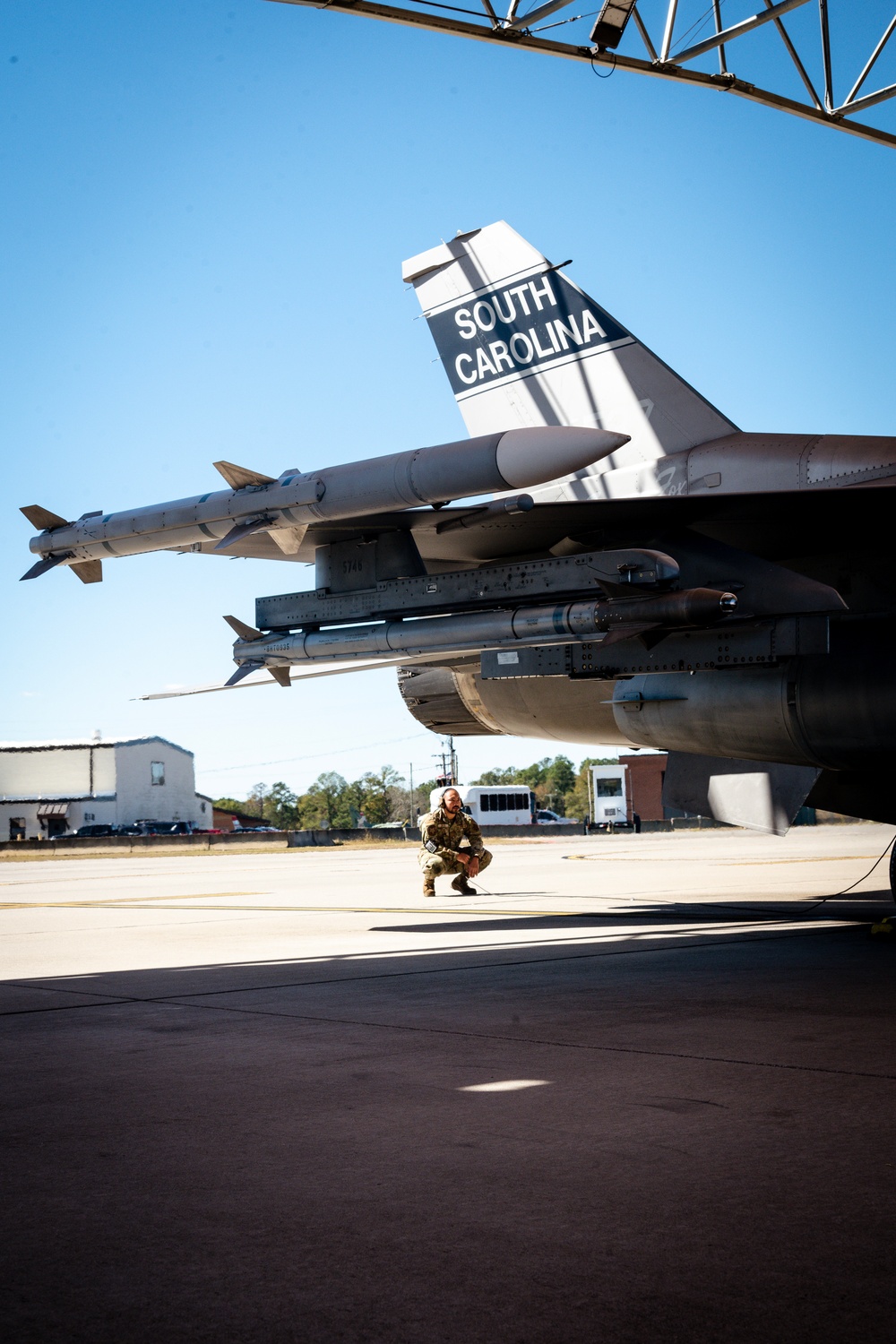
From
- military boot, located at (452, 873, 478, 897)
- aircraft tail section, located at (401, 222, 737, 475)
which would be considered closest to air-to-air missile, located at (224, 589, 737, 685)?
aircraft tail section, located at (401, 222, 737, 475)

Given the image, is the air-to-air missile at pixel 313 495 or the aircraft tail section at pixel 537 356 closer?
the air-to-air missile at pixel 313 495

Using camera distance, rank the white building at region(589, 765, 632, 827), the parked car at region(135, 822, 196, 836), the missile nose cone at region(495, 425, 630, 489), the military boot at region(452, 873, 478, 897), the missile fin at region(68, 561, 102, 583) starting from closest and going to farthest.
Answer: the missile nose cone at region(495, 425, 630, 489) < the missile fin at region(68, 561, 102, 583) < the military boot at region(452, 873, 478, 897) < the white building at region(589, 765, 632, 827) < the parked car at region(135, 822, 196, 836)

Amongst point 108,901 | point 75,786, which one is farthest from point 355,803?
point 108,901

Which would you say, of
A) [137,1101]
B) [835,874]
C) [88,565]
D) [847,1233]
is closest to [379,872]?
[835,874]

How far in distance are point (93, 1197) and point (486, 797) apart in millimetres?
61172

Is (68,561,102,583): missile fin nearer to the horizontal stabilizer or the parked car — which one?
the horizontal stabilizer

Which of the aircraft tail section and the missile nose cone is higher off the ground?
the aircraft tail section

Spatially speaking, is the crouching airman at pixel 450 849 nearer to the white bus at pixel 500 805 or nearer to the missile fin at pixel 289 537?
the missile fin at pixel 289 537

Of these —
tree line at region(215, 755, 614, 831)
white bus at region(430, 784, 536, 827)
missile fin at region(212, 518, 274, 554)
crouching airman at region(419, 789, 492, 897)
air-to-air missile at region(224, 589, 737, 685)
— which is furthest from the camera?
tree line at region(215, 755, 614, 831)

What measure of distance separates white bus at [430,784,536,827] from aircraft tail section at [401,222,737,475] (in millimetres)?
49966

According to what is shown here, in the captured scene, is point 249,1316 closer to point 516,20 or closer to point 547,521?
point 547,521

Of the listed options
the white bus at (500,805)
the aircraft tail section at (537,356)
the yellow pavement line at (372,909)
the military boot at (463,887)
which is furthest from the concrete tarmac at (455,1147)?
the white bus at (500,805)

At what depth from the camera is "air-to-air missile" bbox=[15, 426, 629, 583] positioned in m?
8.89

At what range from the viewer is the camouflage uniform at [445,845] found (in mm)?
14820
